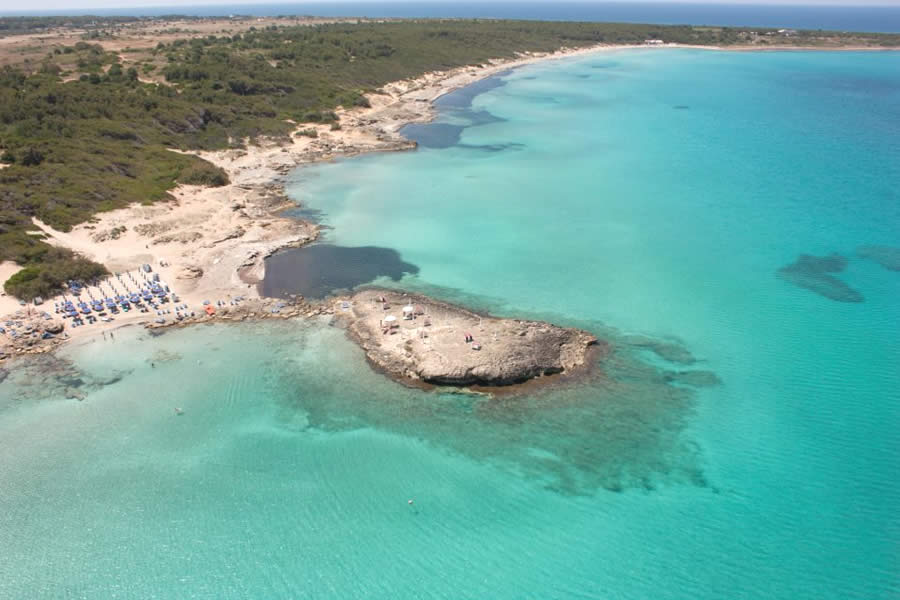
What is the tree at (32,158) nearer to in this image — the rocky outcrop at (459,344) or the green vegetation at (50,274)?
the green vegetation at (50,274)

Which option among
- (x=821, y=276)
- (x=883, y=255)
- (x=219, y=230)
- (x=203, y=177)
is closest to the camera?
(x=821, y=276)

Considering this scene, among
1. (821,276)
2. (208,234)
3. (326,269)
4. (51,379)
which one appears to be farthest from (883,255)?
(51,379)

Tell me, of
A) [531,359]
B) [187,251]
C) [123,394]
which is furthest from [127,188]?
[531,359]

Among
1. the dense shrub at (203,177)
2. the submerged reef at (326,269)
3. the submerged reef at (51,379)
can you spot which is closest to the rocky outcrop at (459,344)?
the submerged reef at (326,269)

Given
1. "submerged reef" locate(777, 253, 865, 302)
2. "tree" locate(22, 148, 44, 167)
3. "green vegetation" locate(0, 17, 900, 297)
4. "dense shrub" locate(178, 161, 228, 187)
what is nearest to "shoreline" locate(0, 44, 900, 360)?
"dense shrub" locate(178, 161, 228, 187)

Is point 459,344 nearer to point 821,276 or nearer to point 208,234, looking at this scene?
point 208,234

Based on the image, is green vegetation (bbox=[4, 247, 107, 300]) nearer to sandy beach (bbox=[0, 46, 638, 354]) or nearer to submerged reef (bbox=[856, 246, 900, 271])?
sandy beach (bbox=[0, 46, 638, 354])
